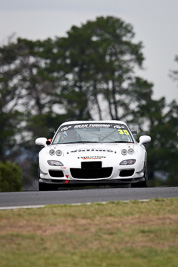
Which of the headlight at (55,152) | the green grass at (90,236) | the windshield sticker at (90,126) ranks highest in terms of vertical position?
the windshield sticker at (90,126)

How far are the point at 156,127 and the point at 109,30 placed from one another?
36.1 feet

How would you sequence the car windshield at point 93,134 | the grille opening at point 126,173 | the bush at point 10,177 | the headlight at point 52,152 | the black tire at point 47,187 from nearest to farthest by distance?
the grille opening at point 126,173 < the headlight at point 52,152 < the black tire at point 47,187 < the car windshield at point 93,134 < the bush at point 10,177

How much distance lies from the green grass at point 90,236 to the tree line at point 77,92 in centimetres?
5059

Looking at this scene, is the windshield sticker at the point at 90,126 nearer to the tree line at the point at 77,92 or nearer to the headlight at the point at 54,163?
the headlight at the point at 54,163

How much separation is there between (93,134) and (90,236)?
808cm

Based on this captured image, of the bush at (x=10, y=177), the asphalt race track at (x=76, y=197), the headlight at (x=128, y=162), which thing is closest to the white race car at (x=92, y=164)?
the headlight at (x=128, y=162)

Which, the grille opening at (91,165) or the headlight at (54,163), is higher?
the headlight at (54,163)

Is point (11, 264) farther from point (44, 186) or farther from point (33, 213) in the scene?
point (44, 186)

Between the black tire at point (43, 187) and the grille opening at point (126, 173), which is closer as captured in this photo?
the grille opening at point (126, 173)

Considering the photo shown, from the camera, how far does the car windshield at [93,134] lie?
619 inches

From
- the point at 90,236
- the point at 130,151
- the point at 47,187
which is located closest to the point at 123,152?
the point at 130,151

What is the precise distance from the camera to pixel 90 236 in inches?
315

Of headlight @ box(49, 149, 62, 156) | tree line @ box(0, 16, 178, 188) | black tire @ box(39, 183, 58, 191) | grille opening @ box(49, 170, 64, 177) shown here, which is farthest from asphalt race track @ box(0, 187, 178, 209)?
tree line @ box(0, 16, 178, 188)

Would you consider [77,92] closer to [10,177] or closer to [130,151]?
[10,177]
